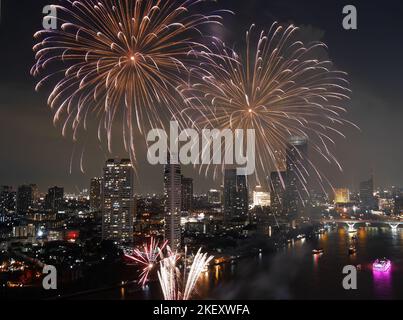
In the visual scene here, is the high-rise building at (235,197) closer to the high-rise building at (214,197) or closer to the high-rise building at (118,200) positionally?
the high-rise building at (214,197)

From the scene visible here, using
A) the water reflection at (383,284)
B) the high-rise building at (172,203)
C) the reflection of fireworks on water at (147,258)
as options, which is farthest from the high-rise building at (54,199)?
the water reflection at (383,284)

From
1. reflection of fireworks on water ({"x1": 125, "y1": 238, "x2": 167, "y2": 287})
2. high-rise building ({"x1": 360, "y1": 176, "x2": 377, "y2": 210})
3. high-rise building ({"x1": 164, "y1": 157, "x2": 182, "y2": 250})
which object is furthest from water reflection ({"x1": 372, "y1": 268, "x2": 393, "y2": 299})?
high-rise building ({"x1": 360, "y1": 176, "x2": 377, "y2": 210})

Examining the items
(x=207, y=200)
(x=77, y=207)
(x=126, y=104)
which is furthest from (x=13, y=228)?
(x=126, y=104)

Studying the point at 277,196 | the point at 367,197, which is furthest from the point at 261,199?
the point at 367,197

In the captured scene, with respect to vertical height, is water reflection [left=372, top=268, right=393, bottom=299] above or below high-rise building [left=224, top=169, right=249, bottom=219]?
below

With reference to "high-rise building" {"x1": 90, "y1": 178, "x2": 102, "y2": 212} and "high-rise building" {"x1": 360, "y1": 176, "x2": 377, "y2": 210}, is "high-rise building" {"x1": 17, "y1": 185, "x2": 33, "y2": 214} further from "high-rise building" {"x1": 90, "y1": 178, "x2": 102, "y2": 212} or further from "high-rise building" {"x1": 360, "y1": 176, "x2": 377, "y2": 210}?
"high-rise building" {"x1": 360, "y1": 176, "x2": 377, "y2": 210}

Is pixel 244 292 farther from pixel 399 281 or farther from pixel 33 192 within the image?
pixel 33 192
